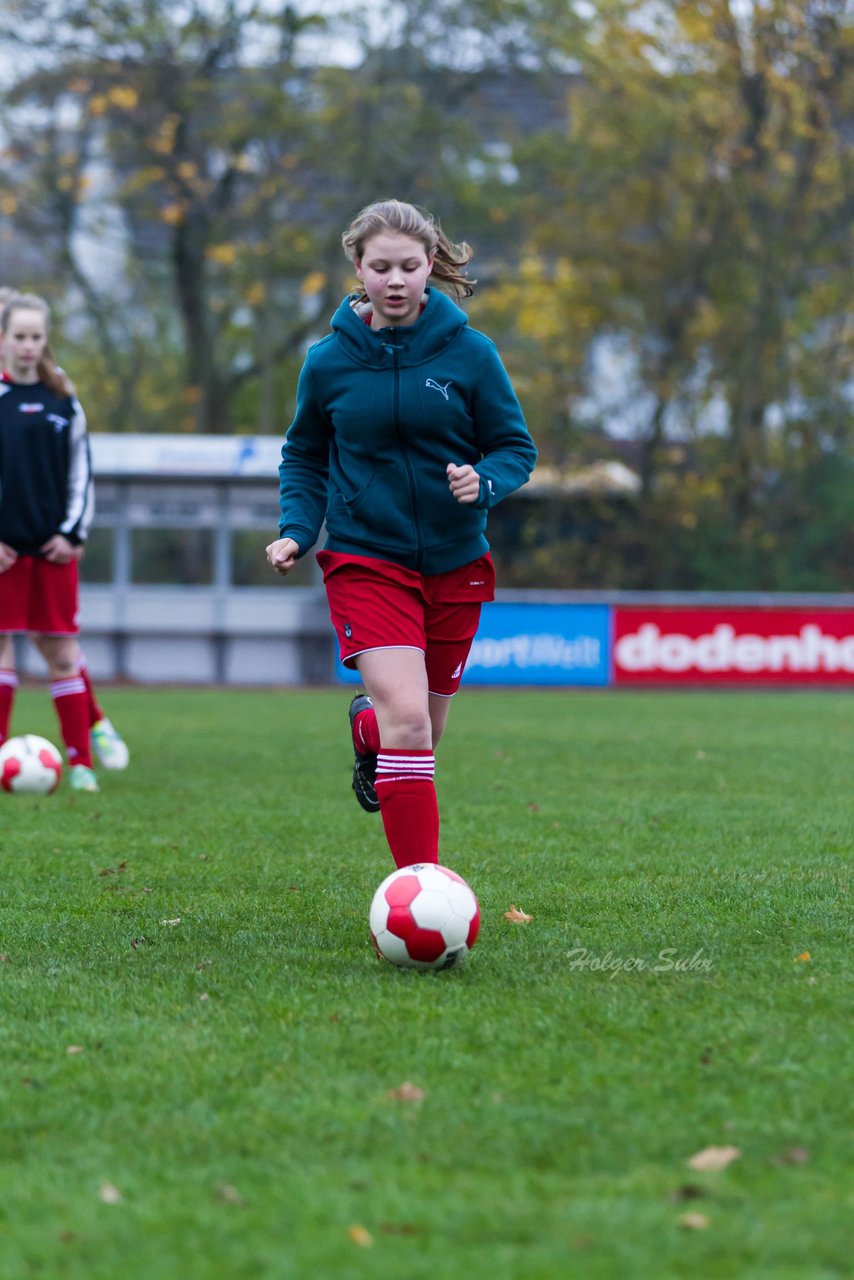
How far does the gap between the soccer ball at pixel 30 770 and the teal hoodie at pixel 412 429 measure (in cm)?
422

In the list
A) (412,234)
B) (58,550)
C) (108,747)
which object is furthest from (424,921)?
(108,747)

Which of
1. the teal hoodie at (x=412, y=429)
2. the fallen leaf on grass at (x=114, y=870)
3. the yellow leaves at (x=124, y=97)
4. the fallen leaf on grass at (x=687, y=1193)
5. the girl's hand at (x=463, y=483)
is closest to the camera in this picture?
the fallen leaf on grass at (x=687, y=1193)

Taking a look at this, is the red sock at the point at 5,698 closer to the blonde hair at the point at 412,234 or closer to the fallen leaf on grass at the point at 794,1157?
the blonde hair at the point at 412,234

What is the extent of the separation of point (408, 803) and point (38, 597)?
454 centimetres

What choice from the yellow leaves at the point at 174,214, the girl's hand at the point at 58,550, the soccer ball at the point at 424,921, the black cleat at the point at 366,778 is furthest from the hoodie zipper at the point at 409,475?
the yellow leaves at the point at 174,214

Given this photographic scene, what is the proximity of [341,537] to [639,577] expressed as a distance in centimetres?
2231

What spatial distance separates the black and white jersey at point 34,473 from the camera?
8.53 metres

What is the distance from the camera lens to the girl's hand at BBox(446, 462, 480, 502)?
458 cm

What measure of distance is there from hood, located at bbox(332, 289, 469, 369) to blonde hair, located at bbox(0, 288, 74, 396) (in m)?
3.82

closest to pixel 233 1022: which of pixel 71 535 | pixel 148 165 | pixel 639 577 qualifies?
pixel 71 535

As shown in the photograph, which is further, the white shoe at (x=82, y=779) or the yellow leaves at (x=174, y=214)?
the yellow leaves at (x=174, y=214)

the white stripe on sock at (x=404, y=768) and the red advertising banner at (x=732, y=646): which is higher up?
the white stripe on sock at (x=404, y=768)

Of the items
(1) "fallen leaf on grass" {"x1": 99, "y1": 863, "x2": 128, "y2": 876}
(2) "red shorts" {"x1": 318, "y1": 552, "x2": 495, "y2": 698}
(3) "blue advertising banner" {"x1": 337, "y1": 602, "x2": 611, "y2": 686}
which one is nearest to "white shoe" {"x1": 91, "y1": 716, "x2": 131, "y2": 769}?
(1) "fallen leaf on grass" {"x1": 99, "y1": 863, "x2": 128, "y2": 876}

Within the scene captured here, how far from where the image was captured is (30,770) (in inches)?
344
